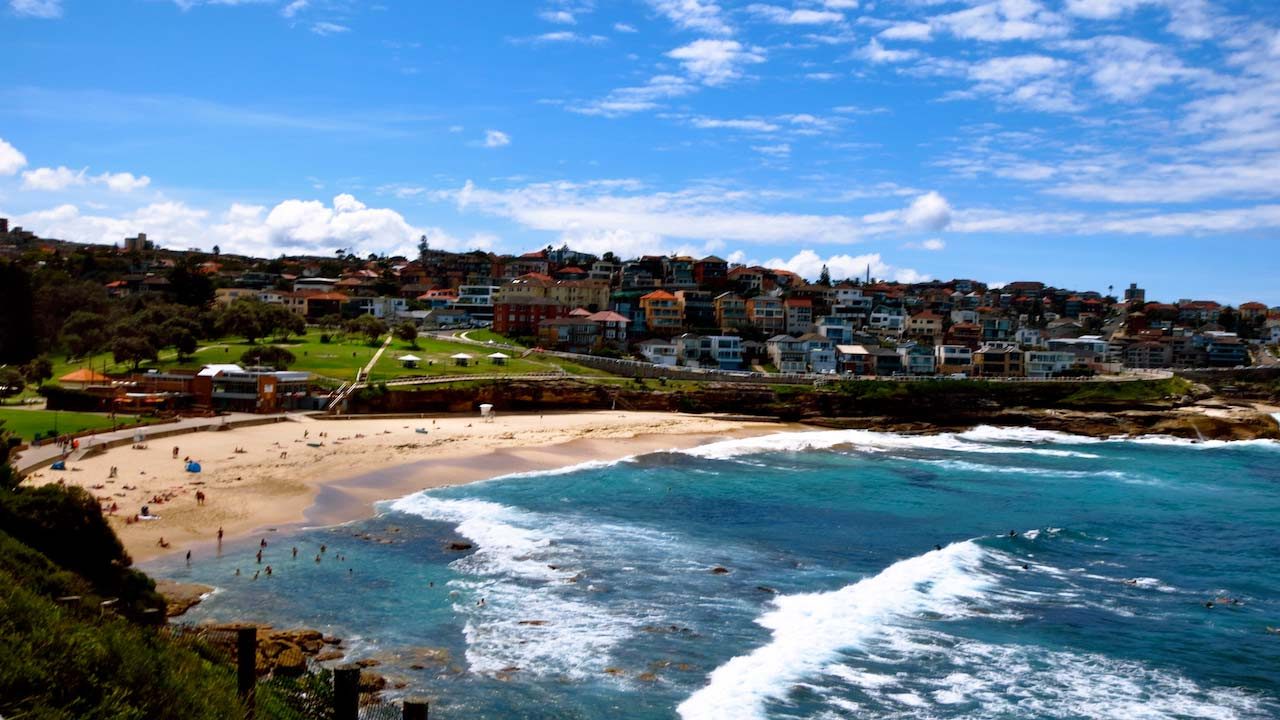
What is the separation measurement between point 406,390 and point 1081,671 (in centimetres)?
4922

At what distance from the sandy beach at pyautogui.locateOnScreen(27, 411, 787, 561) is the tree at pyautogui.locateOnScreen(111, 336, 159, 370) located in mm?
16555

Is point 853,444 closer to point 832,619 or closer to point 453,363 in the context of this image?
point 453,363

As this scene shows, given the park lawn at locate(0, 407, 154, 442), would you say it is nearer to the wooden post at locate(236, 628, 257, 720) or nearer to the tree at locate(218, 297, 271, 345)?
the tree at locate(218, 297, 271, 345)

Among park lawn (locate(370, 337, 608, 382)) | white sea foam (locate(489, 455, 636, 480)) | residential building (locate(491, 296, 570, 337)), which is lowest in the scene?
white sea foam (locate(489, 455, 636, 480))

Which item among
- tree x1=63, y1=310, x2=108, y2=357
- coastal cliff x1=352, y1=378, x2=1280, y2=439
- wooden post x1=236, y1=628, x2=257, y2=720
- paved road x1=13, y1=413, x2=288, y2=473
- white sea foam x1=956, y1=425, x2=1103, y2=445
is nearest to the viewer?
wooden post x1=236, y1=628, x2=257, y2=720

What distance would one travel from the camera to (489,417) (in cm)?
6150

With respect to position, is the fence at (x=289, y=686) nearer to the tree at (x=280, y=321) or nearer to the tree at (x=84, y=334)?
the tree at (x=84, y=334)

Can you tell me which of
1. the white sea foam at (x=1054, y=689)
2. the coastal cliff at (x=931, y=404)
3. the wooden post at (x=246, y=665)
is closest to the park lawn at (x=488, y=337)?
the coastal cliff at (x=931, y=404)

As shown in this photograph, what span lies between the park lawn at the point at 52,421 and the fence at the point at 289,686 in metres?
30.5

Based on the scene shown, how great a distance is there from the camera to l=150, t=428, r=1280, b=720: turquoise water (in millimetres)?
19328

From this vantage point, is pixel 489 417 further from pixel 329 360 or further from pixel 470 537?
pixel 470 537

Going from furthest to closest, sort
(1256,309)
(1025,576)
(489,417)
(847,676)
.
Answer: (1256,309) < (489,417) < (1025,576) < (847,676)

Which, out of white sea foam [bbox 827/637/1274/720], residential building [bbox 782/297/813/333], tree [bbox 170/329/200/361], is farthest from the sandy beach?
residential building [bbox 782/297/813/333]

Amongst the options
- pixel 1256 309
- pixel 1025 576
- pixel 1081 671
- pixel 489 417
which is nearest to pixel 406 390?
pixel 489 417
